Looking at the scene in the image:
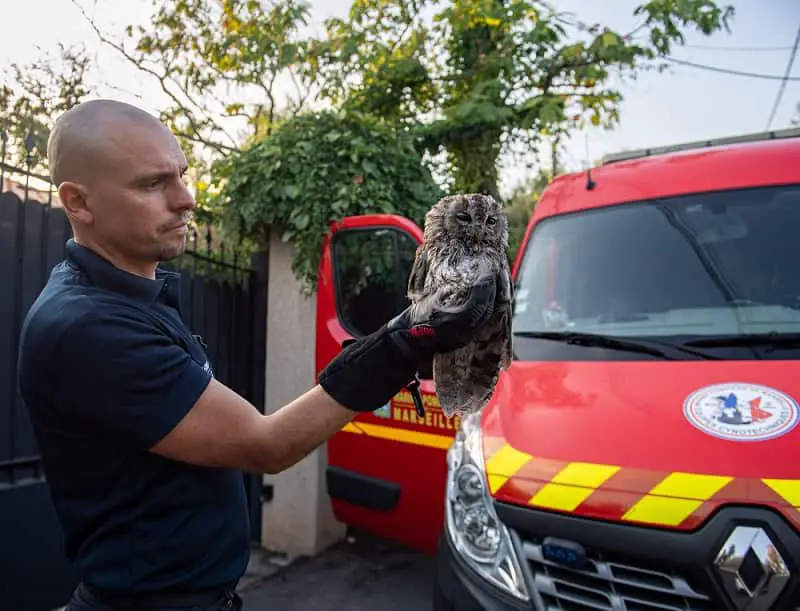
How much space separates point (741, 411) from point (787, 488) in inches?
12.8

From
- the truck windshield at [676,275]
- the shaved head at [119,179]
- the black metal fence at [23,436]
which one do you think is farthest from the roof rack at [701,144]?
the black metal fence at [23,436]

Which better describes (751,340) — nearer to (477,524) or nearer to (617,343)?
(617,343)

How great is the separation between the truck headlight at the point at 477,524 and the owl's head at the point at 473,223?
1.02 metres

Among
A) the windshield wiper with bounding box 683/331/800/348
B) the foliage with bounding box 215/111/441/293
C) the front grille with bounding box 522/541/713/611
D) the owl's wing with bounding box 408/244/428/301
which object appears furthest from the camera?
the foliage with bounding box 215/111/441/293

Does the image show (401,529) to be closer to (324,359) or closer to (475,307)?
(324,359)

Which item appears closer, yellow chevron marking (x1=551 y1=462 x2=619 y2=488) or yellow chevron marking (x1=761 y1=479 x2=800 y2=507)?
yellow chevron marking (x1=761 y1=479 x2=800 y2=507)

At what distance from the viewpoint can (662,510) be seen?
1829 mm

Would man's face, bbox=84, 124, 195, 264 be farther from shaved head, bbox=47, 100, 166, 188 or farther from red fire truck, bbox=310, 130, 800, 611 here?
red fire truck, bbox=310, 130, 800, 611

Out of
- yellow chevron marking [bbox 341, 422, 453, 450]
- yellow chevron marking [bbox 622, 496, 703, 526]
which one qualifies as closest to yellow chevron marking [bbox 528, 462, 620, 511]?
yellow chevron marking [bbox 622, 496, 703, 526]

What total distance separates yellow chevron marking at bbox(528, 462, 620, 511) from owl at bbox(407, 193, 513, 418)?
598mm

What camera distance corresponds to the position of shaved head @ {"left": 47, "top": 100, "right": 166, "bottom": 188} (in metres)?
1.27

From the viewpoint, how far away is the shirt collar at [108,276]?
132 centimetres

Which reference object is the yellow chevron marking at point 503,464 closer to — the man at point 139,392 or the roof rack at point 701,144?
the man at point 139,392

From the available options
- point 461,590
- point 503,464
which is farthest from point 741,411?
point 461,590
